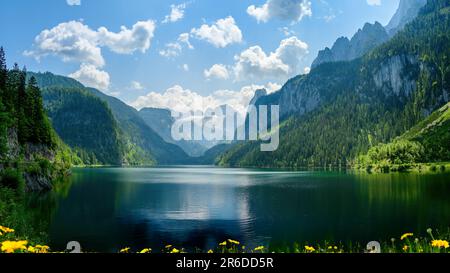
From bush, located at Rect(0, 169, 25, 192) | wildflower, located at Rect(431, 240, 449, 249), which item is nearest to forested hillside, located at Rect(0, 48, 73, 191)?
bush, located at Rect(0, 169, 25, 192)

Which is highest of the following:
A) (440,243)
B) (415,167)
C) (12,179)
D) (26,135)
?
(26,135)

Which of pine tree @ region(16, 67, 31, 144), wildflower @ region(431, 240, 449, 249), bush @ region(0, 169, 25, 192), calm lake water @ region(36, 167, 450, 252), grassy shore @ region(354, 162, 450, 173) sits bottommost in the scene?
calm lake water @ region(36, 167, 450, 252)

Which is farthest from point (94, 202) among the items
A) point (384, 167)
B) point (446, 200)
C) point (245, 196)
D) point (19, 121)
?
point (384, 167)

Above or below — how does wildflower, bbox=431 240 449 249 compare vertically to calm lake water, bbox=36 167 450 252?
above

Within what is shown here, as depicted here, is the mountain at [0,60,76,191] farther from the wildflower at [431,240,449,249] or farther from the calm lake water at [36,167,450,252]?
the wildflower at [431,240,449,249]

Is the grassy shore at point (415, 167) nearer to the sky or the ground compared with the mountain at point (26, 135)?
nearer to the ground

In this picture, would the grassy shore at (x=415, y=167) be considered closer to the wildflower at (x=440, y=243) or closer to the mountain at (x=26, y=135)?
the mountain at (x=26, y=135)

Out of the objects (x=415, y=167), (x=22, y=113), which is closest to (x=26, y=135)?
(x=22, y=113)

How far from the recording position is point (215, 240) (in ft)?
132

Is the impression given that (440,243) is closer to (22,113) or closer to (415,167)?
(22,113)

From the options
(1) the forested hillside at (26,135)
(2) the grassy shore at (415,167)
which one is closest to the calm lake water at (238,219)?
(1) the forested hillside at (26,135)

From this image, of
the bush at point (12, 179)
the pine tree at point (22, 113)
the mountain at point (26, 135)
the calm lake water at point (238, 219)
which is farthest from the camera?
the pine tree at point (22, 113)
